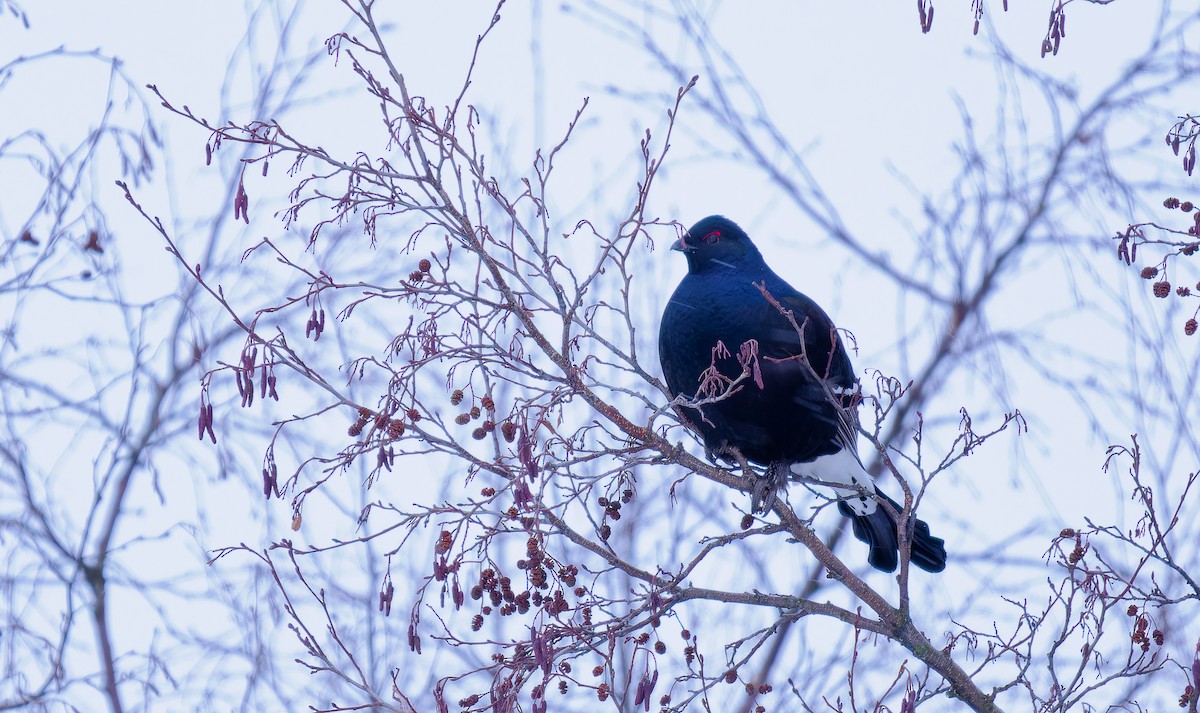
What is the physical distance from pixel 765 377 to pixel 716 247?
658mm

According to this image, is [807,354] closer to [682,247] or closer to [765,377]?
[765,377]

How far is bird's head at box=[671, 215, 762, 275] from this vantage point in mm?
4320

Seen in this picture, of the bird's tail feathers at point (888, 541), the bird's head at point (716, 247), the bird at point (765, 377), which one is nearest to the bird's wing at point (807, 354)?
the bird at point (765, 377)

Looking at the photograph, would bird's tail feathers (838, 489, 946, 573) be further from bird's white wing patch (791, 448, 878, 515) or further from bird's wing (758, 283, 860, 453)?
bird's wing (758, 283, 860, 453)

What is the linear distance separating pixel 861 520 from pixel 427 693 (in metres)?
2.26

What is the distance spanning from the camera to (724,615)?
5898mm

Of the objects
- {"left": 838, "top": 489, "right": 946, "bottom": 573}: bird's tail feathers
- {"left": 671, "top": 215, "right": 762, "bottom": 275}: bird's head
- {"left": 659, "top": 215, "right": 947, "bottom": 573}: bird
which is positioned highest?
{"left": 671, "top": 215, "right": 762, "bottom": 275}: bird's head

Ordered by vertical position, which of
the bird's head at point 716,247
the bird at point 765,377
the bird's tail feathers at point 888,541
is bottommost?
the bird's tail feathers at point 888,541

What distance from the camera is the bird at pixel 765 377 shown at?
3.89 metres

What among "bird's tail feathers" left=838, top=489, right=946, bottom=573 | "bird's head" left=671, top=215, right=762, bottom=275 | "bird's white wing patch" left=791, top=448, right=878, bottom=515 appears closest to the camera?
"bird's tail feathers" left=838, top=489, right=946, bottom=573

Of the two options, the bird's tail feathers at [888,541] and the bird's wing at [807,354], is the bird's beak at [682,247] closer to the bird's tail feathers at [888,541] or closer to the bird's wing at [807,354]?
the bird's wing at [807,354]

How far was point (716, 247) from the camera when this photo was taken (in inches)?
171

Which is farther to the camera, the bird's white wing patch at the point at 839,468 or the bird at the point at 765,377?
the bird's white wing patch at the point at 839,468

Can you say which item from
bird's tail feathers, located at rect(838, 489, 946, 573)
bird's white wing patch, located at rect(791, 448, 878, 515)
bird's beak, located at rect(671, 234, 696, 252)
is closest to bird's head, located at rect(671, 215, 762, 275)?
bird's beak, located at rect(671, 234, 696, 252)
